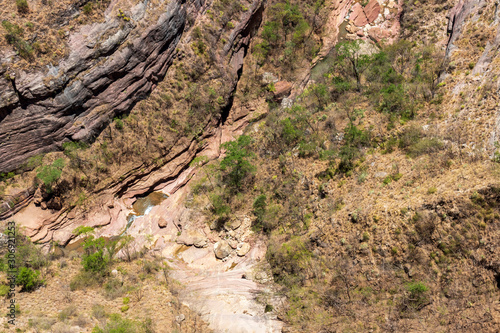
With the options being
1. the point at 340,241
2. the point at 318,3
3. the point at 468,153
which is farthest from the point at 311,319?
the point at 318,3

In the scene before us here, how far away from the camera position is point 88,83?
95.1 ft

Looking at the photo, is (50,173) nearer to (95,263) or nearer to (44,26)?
(95,263)

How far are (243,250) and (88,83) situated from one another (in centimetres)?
2083

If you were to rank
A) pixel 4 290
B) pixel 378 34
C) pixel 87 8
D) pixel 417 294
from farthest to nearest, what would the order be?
pixel 378 34
pixel 87 8
pixel 4 290
pixel 417 294

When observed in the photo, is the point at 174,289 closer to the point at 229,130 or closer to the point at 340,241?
the point at 340,241

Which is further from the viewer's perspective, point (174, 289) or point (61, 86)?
point (61, 86)

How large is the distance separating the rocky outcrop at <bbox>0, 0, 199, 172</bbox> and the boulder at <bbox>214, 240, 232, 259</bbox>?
1649 cm

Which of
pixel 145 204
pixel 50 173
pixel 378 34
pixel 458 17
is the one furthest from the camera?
pixel 378 34

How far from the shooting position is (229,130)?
36812mm

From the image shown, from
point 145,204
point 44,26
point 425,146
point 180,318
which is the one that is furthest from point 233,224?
point 44,26

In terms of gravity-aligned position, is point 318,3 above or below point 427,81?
above

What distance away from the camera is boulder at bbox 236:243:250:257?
24609 mm

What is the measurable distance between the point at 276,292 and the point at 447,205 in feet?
38.4

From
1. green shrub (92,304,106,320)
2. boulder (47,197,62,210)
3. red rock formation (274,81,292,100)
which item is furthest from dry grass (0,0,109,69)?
green shrub (92,304,106,320)
